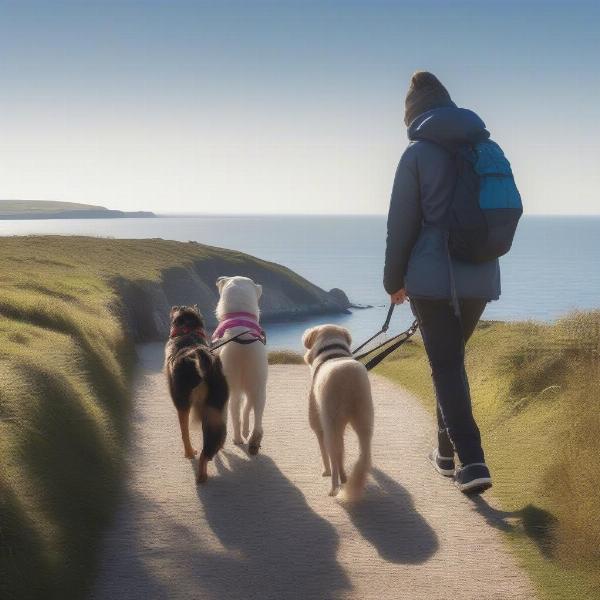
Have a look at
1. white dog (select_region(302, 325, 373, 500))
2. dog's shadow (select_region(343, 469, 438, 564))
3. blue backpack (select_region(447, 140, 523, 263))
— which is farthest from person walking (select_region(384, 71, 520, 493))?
white dog (select_region(302, 325, 373, 500))

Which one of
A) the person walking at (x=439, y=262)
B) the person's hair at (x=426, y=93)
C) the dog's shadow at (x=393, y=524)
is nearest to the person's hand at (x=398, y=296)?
the person walking at (x=439, y=262)

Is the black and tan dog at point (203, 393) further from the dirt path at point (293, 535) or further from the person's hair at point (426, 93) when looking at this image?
the person's hair at point (426, 93)

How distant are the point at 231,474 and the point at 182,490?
806 millimetres

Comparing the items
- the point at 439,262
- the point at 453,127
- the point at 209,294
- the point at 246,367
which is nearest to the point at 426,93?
the point at 453,127

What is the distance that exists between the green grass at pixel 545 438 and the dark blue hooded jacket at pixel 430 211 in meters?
2.31

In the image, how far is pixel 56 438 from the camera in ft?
28.5

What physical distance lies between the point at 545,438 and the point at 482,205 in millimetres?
4345

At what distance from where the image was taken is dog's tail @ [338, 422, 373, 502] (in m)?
7.64

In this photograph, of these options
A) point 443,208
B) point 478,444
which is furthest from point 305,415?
point 443,208

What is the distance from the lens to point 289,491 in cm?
845

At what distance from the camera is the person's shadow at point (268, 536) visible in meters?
5.95

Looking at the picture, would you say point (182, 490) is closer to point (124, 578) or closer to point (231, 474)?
point (231, 474)

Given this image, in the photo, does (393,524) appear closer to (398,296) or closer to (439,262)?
(398,296)

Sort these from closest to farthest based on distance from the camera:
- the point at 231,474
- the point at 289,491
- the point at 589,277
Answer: the point at 289,491, the point at 231,474, the point at 589,277
